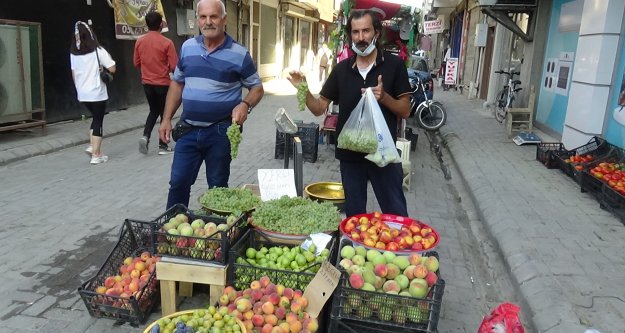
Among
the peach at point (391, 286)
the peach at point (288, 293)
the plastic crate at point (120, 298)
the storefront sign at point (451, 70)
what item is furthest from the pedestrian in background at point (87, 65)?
the storefront sign at point (451, 70)

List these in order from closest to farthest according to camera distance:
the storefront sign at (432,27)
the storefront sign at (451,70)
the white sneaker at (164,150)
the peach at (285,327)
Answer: the peach at (285,327) < the white sneaker at (164,150) < the storefront sign at (451,70) < the storefront sign at (432,27)

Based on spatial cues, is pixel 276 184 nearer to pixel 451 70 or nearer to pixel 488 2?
pixel 488 2

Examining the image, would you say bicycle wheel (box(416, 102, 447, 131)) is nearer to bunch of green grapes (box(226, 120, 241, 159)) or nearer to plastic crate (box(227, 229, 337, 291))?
bunch of green grapes (box(226, 120, 241, 159))

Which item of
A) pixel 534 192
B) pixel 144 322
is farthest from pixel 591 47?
pixel 144 322

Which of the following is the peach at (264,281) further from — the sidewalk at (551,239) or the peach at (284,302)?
the sidewalk at (551,239)

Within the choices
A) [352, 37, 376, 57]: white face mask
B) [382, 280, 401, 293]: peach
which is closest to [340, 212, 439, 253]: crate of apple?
[382, 280, 401, 293]: peach

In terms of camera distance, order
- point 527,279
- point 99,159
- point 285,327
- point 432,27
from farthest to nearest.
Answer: point 432,27
point 99,159
point 527,279
point 285,327

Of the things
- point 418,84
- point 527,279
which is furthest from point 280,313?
point 418,84

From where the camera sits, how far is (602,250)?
4469 millimetres

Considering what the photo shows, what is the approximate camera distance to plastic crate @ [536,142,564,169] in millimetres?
7391

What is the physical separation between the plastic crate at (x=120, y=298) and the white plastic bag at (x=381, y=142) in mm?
1616

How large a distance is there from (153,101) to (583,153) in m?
6.57

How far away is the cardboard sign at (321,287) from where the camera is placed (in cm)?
275

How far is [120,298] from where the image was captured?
124 inches
